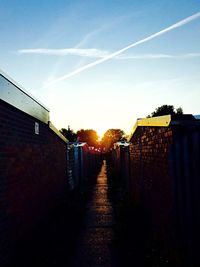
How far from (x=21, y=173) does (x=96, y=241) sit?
2541 millimetres

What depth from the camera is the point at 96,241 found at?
675cm

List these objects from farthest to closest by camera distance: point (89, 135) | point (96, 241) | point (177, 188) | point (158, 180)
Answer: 1. point (89, 135)
2. point (96, 241)
3. point (158, 180)
4. point (177, 188)

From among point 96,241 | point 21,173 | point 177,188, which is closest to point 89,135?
point 96,241

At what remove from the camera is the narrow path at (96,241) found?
5.51m

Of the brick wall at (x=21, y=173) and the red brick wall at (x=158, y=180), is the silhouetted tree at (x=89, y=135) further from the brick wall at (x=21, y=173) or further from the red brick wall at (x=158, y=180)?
the red brick wall at (x=158, y=180)

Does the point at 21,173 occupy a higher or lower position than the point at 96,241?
higher

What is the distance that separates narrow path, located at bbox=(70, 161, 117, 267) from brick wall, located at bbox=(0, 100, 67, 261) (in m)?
1.13

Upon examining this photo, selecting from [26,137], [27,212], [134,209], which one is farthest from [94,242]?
[26,137]

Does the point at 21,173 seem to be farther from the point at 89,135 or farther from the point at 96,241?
the point at 89,135

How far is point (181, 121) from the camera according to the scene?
414 cm

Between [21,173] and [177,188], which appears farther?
[21,173]

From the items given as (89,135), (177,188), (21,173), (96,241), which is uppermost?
(89,135)

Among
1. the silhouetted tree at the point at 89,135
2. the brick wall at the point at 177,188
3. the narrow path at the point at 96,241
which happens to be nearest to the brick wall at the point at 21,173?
the narrow path at the point at 96,241

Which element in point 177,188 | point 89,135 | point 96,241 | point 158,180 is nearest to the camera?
point 177,188
